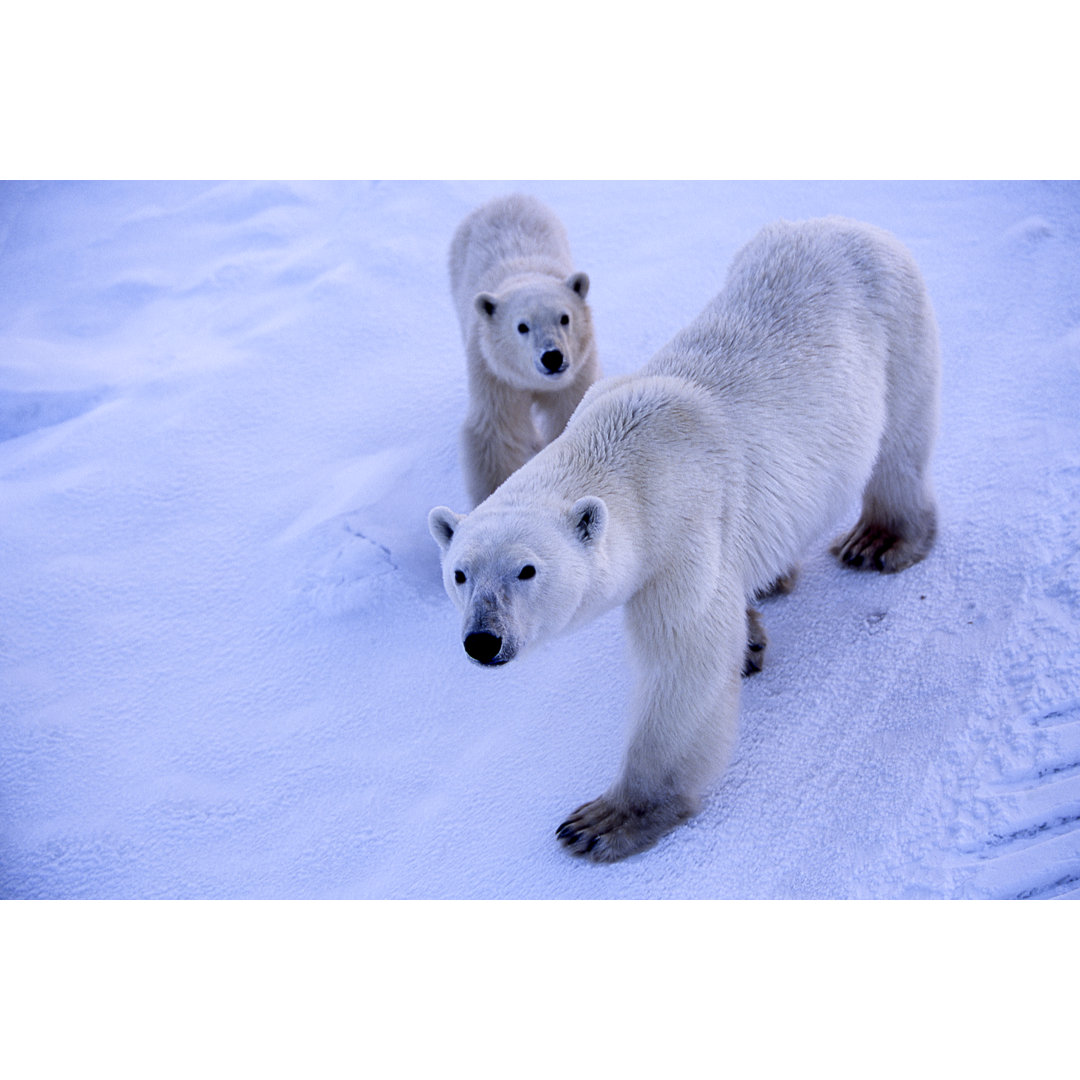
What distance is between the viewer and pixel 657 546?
2676 millimetres

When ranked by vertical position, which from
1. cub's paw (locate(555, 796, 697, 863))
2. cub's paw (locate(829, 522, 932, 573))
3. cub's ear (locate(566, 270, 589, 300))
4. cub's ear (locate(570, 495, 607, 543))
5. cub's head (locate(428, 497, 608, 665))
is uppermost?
cub's ear (locate(566, 270, 589, 300))

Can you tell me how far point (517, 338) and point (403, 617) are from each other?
4.46 ft

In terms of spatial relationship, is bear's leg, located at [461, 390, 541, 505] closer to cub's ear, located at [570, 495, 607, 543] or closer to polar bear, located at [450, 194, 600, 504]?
polar bear, located at [450, 194, 600, 504]

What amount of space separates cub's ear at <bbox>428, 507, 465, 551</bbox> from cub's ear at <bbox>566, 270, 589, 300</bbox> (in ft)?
6.62

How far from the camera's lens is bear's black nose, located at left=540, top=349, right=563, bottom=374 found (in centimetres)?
399

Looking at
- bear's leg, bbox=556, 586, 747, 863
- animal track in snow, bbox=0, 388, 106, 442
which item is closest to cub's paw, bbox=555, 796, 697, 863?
bear's leg, bbox=556, 586, 747, 863

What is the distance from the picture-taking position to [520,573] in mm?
2371

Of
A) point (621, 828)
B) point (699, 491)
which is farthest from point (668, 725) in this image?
point (699, 491)

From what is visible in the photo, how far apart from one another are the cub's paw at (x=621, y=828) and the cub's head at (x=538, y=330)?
199 cm

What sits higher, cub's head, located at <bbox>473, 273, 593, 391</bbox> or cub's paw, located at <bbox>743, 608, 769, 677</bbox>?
cub's head, located at <bbox>473, 273, 593, 391</bbox>

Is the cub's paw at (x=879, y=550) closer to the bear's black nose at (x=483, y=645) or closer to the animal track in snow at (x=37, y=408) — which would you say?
the bear's black nose at (x=483, y=645)

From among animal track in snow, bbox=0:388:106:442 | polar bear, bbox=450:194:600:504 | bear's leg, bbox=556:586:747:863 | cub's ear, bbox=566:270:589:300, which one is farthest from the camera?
animal track in snow, bbox=0:388:106:442

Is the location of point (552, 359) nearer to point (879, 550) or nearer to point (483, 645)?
point (879, 550)

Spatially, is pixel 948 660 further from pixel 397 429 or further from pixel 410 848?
pixel 397 429
